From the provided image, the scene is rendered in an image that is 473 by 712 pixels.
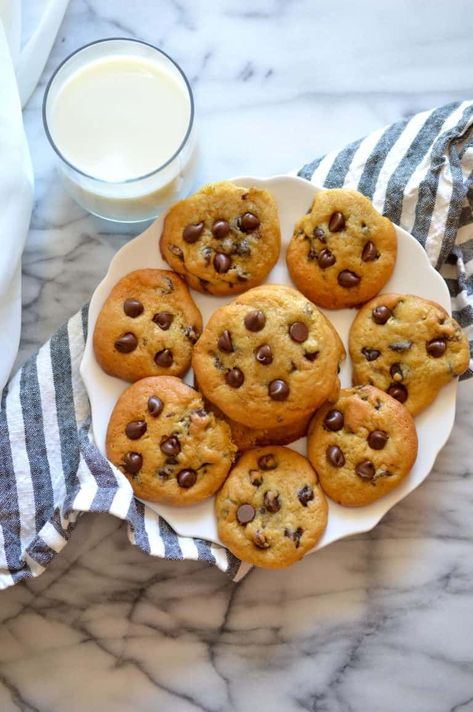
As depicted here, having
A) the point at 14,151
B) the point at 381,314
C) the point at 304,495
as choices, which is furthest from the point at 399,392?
the point at 14,151

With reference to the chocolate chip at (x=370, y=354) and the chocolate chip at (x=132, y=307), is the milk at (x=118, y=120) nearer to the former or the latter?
the chocolate chip at (x=132, y=307)

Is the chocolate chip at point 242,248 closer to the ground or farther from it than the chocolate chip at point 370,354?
farther from it

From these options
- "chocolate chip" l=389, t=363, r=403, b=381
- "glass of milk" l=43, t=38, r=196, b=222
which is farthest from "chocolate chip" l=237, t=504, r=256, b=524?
"glass of milk" l=43, t=38, r=196, b=222

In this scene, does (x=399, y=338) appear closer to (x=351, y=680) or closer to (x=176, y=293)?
(x=176, y=293)

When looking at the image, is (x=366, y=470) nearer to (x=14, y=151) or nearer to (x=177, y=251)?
(x=177, y=251)

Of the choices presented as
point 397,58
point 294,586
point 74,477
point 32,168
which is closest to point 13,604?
point 74,477

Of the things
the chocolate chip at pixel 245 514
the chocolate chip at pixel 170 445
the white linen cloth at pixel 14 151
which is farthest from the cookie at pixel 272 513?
the white linen cloth at pixel 14 151

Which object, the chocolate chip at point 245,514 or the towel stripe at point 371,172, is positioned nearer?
the chocolate chip at point 245,514
